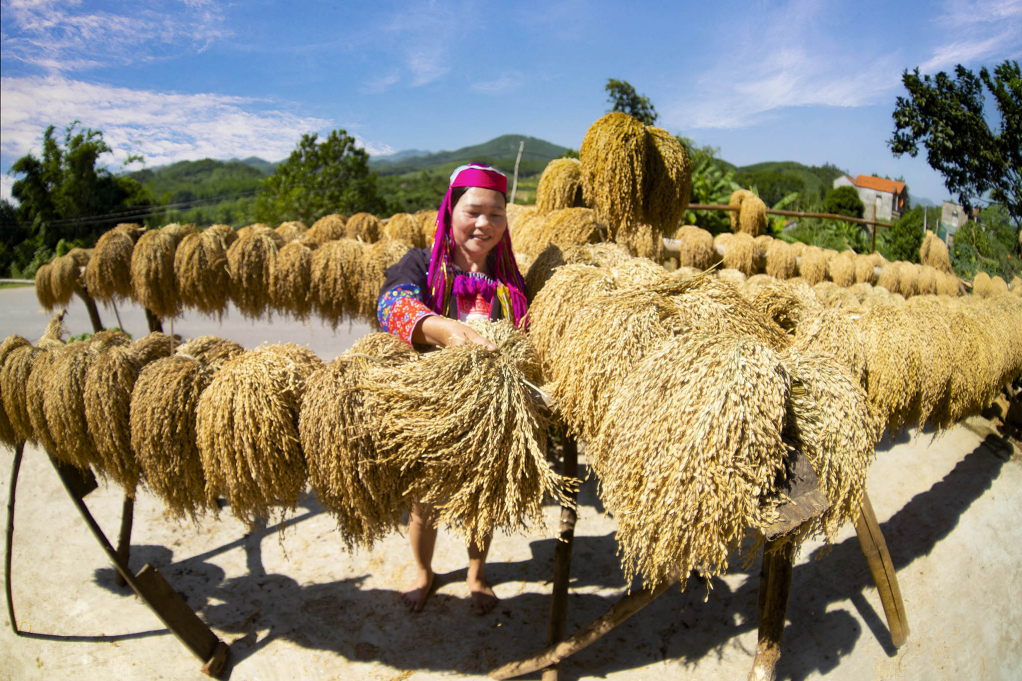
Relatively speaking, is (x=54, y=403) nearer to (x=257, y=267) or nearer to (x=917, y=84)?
(x=257, y=267)

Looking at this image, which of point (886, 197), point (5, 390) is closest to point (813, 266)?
point (5, 390)

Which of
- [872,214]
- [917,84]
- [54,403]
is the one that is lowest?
[54,403]

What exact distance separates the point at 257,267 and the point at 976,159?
5056 millimetres

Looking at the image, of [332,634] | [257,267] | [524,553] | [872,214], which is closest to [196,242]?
[257,267]

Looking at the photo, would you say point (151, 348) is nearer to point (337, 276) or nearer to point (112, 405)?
point (112, 405)

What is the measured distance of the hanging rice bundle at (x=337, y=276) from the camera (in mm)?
3451

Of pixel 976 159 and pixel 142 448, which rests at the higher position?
pixel 976 159

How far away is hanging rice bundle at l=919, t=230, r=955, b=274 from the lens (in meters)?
4.71

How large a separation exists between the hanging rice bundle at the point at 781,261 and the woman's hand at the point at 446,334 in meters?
3.83

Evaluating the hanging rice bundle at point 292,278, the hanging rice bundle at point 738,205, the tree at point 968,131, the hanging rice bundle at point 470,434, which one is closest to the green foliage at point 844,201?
the hanging rice bundle at point 738,205

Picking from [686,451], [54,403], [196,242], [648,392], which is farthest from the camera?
[196,242]

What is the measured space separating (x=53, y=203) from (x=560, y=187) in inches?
571

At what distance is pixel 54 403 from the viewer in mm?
1792

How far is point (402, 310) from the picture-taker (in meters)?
1.74
